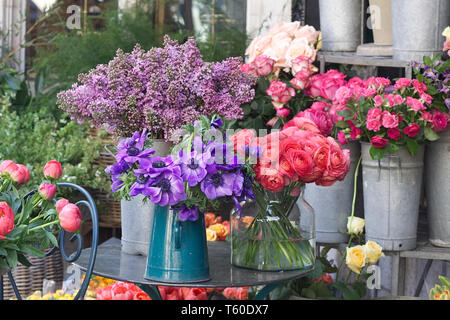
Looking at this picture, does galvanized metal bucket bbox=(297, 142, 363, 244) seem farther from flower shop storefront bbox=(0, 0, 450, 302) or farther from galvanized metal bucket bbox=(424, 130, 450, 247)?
galvanized metal bucket bbox=(424, 130, 450, 247)

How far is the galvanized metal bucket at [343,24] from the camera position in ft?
7.50

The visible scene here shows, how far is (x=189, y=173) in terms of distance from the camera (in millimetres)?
1149

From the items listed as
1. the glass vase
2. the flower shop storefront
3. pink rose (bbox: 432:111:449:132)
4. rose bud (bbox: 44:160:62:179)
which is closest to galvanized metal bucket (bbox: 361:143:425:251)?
the flower shop storefront

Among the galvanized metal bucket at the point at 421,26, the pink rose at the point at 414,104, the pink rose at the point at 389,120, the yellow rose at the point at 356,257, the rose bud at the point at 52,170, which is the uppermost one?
the galvanized metal bucket at the point at 421,26

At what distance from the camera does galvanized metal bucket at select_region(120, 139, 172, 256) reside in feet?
4.60

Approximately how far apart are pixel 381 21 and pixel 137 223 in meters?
1.22

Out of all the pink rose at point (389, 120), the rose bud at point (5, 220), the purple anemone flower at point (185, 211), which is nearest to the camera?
the rose bud at point (5, 220)

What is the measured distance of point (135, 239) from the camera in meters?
1.44

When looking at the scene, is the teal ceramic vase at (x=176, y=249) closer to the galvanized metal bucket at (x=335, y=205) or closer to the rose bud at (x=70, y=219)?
the rose bud at (x=70, y=219)

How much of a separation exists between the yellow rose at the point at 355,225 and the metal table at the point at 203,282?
1.92 feet

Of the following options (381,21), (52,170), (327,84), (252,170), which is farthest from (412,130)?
(52,170)

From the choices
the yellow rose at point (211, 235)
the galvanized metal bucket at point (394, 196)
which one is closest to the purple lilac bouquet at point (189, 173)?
the yellow rose at point (211, 235)

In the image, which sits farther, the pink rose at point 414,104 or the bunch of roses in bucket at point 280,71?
the bunch of roses in bucket at point 280,71

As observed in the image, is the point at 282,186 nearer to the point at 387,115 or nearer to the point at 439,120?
the point at 387,115
